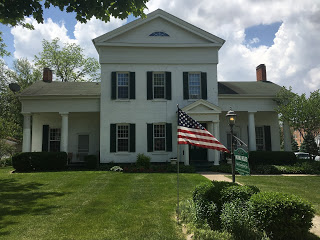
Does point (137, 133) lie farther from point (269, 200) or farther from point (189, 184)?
point (269, 200)

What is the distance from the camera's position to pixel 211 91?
18.3 meters

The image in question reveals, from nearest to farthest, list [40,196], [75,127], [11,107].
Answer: [40,196] < [75,127] < [11,107]

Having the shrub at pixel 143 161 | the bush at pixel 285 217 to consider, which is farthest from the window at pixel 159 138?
the bush at pixel 285 217

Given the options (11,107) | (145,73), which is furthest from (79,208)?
(11,107)

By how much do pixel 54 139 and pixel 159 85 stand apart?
9.33 m

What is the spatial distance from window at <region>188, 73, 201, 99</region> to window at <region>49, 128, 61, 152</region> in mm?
10832

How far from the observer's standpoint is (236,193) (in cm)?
579

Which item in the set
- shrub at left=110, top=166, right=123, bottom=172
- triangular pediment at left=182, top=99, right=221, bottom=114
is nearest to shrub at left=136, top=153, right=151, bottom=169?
shrub at left=110, top=166, right=123, bottom=172

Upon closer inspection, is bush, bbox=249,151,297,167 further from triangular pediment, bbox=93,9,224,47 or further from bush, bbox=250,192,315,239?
bush, bbox=250,192,315,239

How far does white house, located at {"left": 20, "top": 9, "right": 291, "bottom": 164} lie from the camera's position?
17.5 m

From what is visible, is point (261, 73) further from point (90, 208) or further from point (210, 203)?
point (90, 208)

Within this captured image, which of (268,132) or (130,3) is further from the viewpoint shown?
(268,132)

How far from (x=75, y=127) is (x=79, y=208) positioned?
13.0m

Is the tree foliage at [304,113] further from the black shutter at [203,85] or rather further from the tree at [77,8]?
the tree at [77,8]
